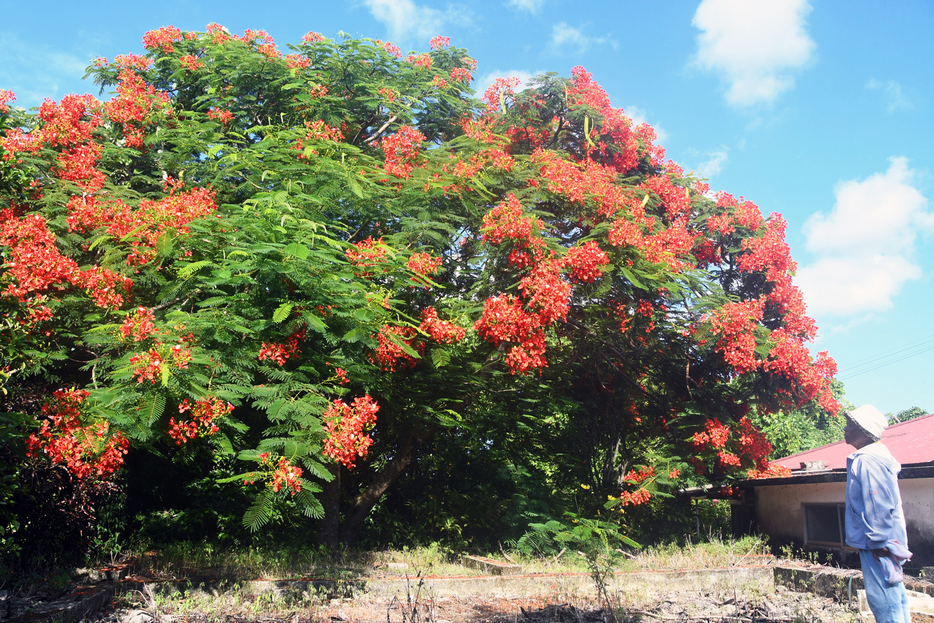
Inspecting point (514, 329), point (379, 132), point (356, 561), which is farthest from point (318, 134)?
point (356, 561)

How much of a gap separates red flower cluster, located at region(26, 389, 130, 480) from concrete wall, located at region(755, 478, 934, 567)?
1058cm

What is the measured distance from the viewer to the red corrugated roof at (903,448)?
9.12 metres

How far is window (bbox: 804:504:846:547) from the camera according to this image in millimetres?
10688

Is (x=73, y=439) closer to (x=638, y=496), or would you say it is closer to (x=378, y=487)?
(x=378, y=487)

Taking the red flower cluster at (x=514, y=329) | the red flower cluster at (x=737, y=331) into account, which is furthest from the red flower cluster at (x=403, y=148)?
the red flower cluster at (x=737, y=331)

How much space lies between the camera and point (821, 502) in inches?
440

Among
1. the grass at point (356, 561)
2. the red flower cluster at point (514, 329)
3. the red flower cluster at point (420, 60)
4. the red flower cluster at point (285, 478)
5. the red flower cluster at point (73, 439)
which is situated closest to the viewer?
the red flower cluster at point (285, 478)

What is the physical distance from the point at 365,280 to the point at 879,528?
551cm

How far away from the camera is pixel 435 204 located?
880cm

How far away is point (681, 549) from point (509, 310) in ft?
22.6

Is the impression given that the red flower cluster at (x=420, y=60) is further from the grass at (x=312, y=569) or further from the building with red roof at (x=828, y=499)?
the building with red roof at (x=828, y=499)

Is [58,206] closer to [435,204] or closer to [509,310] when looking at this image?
[435,204]

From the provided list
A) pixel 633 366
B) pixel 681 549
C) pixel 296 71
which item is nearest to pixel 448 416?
pixel 633 366

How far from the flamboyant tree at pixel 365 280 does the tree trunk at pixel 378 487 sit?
2.5 inches
